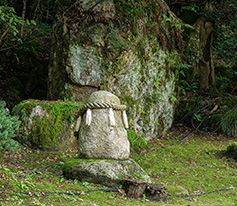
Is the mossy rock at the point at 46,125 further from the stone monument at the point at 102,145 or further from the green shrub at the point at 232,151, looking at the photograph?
the green shrub at the point at 232,151

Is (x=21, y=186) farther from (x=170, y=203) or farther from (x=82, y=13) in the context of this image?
(x=82, y=13)

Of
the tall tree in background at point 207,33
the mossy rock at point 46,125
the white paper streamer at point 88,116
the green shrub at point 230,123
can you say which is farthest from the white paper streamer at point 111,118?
the tall tree in background at point 207,33

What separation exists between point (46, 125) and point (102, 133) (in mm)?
2168

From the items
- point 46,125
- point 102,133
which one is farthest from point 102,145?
point 46,125

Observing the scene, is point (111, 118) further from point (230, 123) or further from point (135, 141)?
point (230, 123)

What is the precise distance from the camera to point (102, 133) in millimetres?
4895

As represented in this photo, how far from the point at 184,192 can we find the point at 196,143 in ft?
14.7

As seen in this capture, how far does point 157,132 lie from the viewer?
29.9 ft

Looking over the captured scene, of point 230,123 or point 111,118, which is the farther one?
point 230,123

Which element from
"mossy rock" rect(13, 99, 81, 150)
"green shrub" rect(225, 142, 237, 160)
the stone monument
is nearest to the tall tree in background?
"green shrub" rect(225, 142, 237, 160)

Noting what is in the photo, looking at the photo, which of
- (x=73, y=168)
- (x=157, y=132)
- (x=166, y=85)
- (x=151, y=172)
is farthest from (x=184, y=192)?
(x=166, y=85)

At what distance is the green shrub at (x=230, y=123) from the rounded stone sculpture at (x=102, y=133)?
6.26 meters

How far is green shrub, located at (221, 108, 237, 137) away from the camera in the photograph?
991 cm

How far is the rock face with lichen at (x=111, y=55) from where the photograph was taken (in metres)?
7.75
